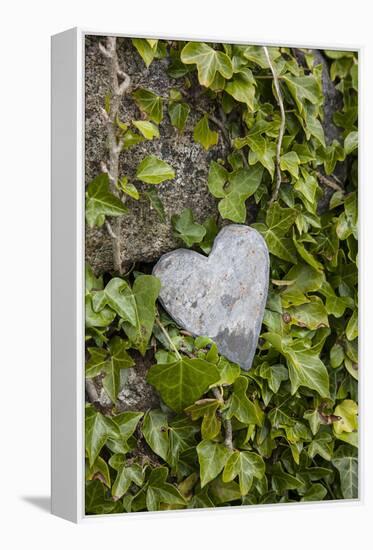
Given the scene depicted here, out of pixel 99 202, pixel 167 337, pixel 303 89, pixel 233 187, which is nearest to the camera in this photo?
pixel 99 202

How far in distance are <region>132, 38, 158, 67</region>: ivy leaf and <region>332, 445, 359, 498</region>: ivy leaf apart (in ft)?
3.73

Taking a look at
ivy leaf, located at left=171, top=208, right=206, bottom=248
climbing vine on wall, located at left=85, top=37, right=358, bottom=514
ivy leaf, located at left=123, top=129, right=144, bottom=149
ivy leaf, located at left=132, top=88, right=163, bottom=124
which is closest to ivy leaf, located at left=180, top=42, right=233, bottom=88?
climbing vine on wall, located at left=85, top=37, right=358, bottom=514

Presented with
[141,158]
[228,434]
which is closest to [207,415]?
[228,434]

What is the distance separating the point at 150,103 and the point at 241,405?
0.78 m

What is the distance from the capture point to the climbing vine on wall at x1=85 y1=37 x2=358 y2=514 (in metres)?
2.44

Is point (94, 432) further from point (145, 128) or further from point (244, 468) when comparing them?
point (145, 128)

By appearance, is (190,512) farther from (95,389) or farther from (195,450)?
(95,389)

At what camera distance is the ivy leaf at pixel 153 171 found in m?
2.45

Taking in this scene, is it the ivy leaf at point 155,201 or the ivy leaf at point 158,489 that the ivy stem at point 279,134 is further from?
the ivy leaf at point 158,489

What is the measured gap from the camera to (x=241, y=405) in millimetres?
2568

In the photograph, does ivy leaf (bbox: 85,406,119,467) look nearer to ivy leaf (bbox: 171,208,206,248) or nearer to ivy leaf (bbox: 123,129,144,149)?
ivy leaf (bbox: 171,208,206,248)

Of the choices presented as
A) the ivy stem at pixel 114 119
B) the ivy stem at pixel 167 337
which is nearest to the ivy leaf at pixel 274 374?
the ivy stem at pixel 167 337

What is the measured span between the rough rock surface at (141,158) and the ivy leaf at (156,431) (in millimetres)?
374

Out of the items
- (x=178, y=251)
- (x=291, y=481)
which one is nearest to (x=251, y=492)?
(x=291, y=481)
